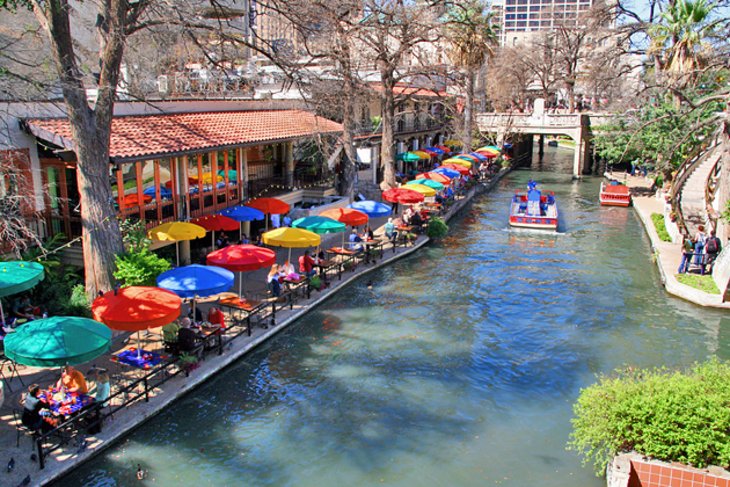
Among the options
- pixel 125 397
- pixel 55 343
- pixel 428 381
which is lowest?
pixel 428 381

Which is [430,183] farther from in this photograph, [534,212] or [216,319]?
[216,319]

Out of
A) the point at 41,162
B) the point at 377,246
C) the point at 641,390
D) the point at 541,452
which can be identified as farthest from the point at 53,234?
the point at 641,390

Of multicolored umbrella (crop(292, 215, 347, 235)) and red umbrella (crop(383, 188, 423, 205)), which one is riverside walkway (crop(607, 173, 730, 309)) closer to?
red umbrella (crop(383, 188, 423, 205))

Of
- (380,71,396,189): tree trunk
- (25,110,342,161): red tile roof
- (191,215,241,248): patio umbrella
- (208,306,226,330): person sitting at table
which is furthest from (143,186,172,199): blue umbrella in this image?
(380,71,396,189): tree trunk

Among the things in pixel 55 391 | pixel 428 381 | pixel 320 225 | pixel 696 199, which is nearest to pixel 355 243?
pixel 320 225

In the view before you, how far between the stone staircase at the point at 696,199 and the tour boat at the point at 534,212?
251 inches

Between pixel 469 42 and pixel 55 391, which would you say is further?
pixel 469 42

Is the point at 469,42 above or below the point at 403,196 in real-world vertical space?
above

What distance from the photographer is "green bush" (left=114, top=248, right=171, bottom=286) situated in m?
16.1

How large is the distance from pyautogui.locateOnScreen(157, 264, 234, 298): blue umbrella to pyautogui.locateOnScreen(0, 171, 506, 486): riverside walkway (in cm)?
153

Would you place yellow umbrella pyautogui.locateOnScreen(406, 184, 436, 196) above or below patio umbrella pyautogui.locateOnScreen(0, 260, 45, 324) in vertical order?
above

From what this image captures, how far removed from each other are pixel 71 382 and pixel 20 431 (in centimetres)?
114

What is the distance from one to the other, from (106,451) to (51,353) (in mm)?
2045

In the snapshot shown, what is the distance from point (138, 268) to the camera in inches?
641
